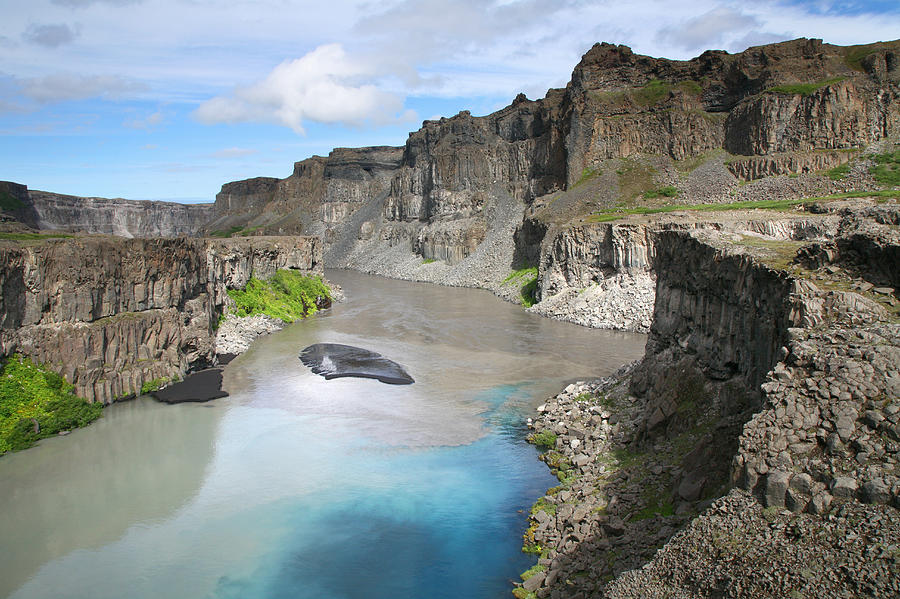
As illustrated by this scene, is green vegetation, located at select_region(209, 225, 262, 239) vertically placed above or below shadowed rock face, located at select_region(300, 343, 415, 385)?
above

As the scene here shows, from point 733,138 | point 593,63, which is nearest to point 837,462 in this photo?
point 733,138

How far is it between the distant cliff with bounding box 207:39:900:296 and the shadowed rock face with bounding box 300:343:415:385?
25.3 meters

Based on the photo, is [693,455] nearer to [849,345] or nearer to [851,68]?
[849,345]

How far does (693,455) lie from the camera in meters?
14.9

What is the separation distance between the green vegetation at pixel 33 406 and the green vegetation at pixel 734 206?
1631 inches

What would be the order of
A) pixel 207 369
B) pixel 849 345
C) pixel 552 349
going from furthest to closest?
pixel 552 349 → pixel 207 369 → pixel 849 345

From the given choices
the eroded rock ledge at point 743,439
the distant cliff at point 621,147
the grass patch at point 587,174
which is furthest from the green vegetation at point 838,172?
the eroded rock ledge at point 743,439

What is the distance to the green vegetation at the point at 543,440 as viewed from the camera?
2173 cm

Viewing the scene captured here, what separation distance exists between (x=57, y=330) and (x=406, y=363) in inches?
637

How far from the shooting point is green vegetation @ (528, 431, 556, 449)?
2173 centimetres

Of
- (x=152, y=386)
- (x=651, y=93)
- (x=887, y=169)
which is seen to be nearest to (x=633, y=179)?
(x=651, y=93)

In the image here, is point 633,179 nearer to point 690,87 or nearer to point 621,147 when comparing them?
point 621,147

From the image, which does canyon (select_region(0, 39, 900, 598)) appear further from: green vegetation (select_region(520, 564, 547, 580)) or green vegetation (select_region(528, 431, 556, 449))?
green vegetation (select_region(528, 431, 556, 449))

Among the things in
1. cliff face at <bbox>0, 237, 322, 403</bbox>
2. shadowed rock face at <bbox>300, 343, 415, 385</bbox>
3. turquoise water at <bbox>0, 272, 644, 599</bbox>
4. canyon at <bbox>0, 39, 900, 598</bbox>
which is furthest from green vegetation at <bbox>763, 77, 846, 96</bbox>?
cliff face at <bbox>0, 237, 322, 403</bbox>
